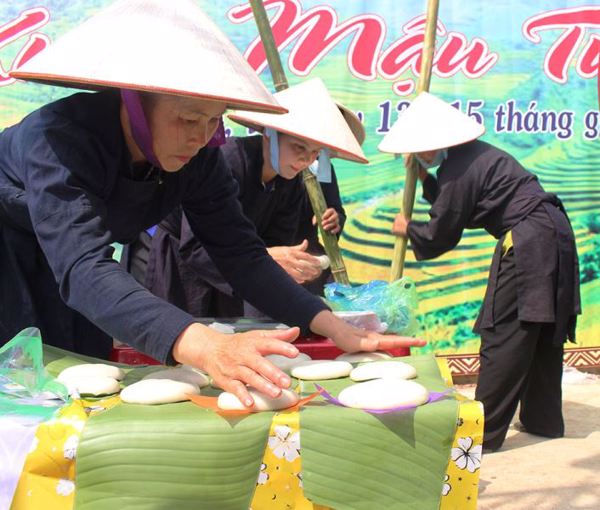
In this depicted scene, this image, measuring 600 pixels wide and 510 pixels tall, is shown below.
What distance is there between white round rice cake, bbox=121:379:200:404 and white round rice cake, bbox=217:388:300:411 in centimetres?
8

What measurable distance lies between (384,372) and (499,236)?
2.32 metres

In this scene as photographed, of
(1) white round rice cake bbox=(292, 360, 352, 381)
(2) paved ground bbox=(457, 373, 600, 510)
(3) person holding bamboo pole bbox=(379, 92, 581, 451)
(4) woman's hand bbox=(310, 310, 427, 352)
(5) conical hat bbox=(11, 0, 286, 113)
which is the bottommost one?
(2) paved ground bbox=(457, 373, 600, 510)

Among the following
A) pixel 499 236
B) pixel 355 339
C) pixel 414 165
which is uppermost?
pixel 355 339

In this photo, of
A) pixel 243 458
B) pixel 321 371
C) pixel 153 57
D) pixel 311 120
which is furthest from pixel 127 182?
pixel 311 120

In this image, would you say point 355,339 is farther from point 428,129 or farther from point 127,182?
point 428,129

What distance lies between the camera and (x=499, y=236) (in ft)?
11.4

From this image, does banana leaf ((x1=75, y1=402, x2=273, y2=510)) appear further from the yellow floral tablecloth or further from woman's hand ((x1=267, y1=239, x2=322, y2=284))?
woman's hand ((x1=267, y1=239, x2=322, y2=284))

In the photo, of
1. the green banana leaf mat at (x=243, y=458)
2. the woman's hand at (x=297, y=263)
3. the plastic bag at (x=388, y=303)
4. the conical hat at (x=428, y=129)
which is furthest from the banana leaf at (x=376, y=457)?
the conical hat at (x=428, y=129)

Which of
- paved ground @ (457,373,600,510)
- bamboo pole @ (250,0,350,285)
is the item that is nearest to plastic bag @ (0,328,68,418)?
bamboo pole @ (250,0,350,285)

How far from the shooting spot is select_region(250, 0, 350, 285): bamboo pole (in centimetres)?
274

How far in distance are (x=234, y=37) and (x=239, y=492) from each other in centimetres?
323

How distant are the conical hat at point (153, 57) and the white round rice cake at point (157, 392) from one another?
0.45m

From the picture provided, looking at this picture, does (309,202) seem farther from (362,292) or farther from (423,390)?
(423,390)

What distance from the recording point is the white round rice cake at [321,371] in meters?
1.32
